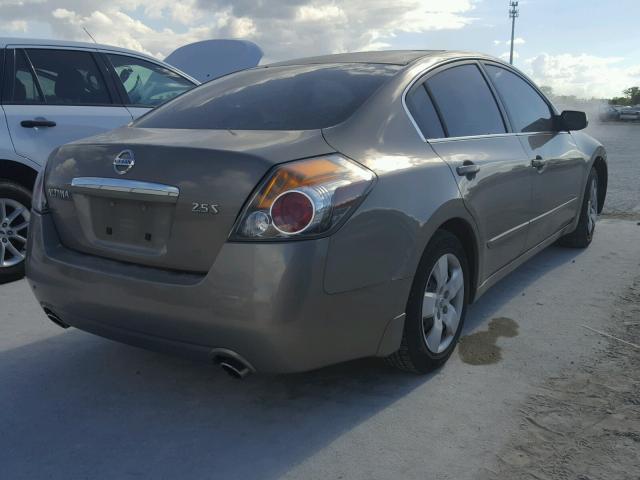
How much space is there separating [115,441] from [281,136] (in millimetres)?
1384

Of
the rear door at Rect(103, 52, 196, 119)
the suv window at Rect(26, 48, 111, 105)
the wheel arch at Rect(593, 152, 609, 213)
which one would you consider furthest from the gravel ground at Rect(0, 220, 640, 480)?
the rear door at Rect(103, 52, 196, 119)

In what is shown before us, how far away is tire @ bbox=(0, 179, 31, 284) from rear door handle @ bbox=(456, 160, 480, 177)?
3.18 metres

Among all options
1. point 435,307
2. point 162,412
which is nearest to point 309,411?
point 162,412

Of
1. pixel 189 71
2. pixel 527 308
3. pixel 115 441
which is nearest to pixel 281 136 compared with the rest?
pixel 115 441

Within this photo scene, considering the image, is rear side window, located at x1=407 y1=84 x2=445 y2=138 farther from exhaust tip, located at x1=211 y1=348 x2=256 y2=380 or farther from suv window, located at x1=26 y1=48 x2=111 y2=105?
suv window, located at x1=26 y1=48 x2=111 y2=105

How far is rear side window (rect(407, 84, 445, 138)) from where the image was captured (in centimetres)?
305

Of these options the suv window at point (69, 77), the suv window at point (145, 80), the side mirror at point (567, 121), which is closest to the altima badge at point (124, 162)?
the suv window at point (69, 77)

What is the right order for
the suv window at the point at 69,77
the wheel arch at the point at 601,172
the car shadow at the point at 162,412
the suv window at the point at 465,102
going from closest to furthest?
the car shadow at the point at 162,412, the suv window at the point at 465,102, the suv window at the point at 69,77, the wheel arch at the point at 601,172

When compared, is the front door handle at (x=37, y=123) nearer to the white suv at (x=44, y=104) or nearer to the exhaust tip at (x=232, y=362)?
the white suv at (x=44, y=104)

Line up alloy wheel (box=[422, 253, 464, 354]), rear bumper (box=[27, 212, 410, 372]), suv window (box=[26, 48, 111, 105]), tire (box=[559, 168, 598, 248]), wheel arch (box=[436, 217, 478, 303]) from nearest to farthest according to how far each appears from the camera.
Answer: rear bumper (box=[27, 212, 410, 372]) → alloy wheel (box=[422, 253, 464, 354]) → wheel arch (box=[436, 217, 478, 303]) → suv window (box=[26, 48, 111, 105]) → tire (box=[559, 168, 598, 248])

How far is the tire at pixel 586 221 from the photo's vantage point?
5.27m

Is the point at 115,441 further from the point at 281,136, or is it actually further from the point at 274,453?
the point at 281,136

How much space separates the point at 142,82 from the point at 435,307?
143 inches

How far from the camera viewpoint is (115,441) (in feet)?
8.27
